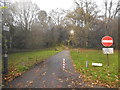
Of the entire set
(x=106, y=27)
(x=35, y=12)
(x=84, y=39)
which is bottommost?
(x=84, y=39)

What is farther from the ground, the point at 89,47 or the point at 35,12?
the point at 35,12

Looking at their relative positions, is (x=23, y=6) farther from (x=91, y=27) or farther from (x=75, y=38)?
(x=91, y=27)

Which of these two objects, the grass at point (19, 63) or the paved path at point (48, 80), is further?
the grass at point (19, 63)

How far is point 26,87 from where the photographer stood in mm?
3705

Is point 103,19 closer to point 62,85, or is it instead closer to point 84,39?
point 84,39

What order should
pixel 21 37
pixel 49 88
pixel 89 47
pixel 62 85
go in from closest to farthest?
pixel 49 88, pixel 62 85, pixel 21 37, pixel 89 47

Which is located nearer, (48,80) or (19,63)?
(48,80)

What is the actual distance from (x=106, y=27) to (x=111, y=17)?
4256mm

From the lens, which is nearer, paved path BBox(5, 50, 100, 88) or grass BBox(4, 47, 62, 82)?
paved path BBox(5, 50, 100, 88)

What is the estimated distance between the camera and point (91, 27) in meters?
21.5

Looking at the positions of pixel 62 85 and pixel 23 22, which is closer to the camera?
pixel 62 85

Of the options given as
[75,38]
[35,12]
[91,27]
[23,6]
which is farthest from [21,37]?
[91,27]

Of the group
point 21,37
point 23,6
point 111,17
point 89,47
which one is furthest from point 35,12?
point 111,17

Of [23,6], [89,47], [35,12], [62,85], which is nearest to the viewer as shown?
[62,85]
